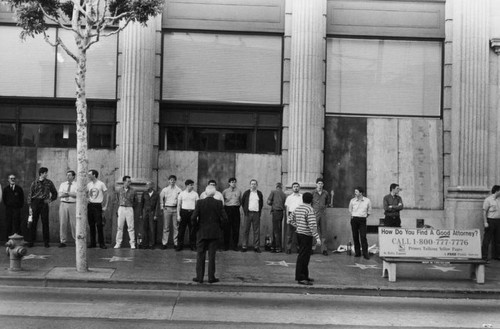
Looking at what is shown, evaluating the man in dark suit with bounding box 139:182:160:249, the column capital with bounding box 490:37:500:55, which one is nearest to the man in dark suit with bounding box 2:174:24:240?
the man in dark suit with bounding box 139:182:160:249

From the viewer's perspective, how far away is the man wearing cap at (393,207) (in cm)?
1717

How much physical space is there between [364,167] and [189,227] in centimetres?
549

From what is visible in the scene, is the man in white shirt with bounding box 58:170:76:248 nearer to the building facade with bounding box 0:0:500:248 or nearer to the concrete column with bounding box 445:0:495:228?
the building facade with bounding box 0:0:500:248

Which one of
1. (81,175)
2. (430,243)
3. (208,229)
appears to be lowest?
(430,243)

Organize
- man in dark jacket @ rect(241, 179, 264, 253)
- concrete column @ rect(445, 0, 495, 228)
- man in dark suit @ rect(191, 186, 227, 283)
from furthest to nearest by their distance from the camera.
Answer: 1. concrete column @ rect(445, 0, 495, 228)
2. man in dark jacket @ rect(241, 179, 264, 253)
3. man in dark suit @ rect(191, 186, 227, 283)

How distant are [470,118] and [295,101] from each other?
514 centimetres

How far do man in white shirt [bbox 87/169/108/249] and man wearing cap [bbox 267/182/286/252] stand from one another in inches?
182

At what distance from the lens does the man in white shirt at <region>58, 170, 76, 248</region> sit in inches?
680

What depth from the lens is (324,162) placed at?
18.9 meters

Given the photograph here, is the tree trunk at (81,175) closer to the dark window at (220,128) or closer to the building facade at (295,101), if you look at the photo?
the building facade at (295,101)

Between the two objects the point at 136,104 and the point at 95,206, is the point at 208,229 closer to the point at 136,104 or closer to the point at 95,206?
the point at 95,206

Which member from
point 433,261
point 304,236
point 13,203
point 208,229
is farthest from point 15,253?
point 433,261

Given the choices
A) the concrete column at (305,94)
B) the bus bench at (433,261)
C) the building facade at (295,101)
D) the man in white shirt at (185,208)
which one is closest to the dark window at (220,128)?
the building facade at (295,101)

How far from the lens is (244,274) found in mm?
13828
